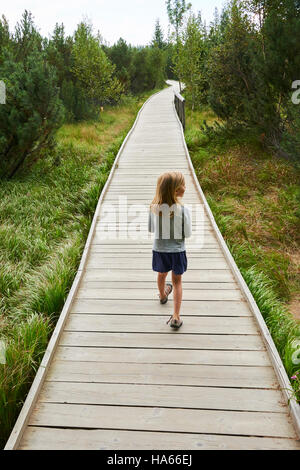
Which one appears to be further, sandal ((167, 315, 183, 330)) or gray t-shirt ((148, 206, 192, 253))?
sandal ((167, 315, 183, 330))

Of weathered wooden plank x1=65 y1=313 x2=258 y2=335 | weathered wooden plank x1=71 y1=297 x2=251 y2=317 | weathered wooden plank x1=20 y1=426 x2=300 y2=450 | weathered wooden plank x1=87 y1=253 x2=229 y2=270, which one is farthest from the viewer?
weathered wooden plank x1=87 y1=253 x2=229 y2=270

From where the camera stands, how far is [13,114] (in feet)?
27.3

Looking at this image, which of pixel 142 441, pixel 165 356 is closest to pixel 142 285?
pixel 165 356

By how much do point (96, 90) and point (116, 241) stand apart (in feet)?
54.4

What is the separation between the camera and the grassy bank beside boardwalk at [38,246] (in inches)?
112

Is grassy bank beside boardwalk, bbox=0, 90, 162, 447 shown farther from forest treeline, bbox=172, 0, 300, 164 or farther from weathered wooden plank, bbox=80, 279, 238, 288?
forest treeline, bbox=172, 0, 300, 164

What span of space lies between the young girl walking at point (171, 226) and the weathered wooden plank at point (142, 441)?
43.6 inches

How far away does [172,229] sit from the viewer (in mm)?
2998

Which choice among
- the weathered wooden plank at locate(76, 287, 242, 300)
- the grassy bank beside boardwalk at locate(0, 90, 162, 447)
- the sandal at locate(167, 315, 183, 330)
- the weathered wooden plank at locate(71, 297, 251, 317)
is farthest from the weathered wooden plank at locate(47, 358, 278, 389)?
the weathered wooden plank at locate(76, 287, 242, 300)

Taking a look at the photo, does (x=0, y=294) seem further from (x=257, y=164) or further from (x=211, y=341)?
(x=257, y=164)

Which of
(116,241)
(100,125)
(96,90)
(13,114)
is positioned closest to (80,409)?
(116,241)

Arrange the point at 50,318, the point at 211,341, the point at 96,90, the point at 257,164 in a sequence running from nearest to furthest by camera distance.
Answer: the point at 211,341
the point at 50,318
the point at 257,164
the point at 96,90

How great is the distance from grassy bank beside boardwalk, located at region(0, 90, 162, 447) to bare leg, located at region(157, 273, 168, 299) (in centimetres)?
114

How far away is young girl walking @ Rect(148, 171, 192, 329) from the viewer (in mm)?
2867
